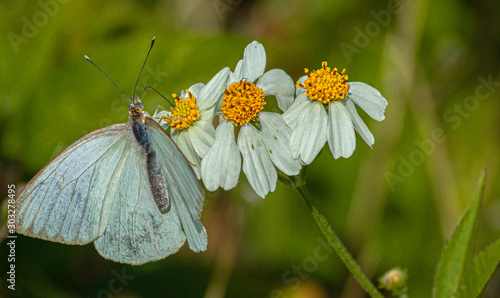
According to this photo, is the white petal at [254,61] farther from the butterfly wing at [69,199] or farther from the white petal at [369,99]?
the butterfly wing at [69,199]

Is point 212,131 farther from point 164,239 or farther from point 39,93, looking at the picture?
point 39,93

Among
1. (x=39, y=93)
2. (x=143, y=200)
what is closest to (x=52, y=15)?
(x=39, y=93)

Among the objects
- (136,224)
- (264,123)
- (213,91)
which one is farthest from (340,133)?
(136,224)

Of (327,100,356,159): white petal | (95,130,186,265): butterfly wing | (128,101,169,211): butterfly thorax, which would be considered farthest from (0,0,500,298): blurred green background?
(327,100,356,159): white petal

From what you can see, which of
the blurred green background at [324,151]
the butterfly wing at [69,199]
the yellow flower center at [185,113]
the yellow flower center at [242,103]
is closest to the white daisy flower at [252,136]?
the yellow flower center at [242,103]

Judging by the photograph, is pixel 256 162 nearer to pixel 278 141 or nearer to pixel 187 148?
pixel 278 141

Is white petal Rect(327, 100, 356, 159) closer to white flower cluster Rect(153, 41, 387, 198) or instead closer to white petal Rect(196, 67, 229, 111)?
white flower cluster Rect(153, 41, 387, 198)
